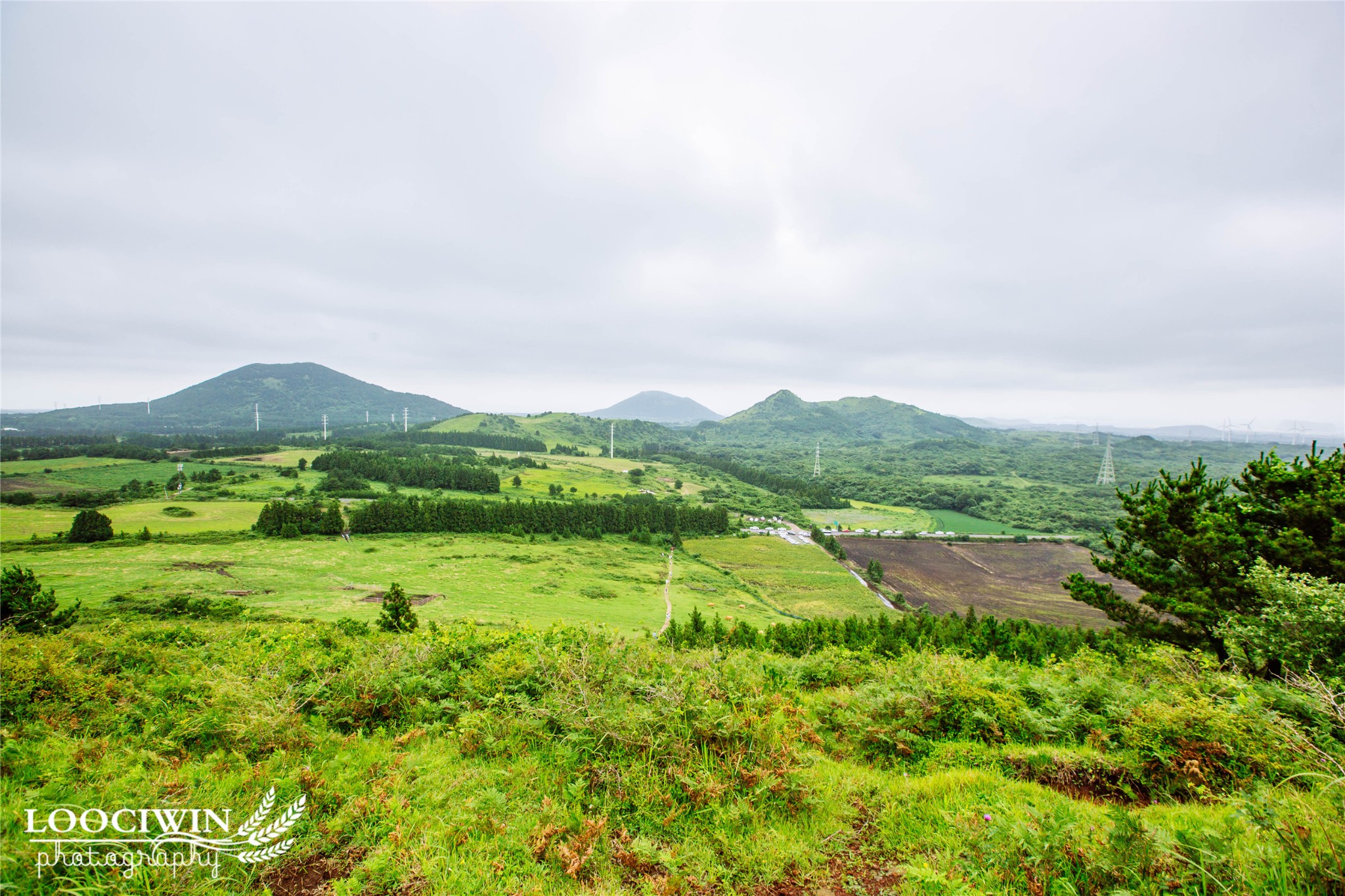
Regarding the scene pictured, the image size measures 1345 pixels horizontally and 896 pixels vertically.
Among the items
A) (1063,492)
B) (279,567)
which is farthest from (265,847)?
(1063,492)

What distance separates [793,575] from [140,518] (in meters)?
103

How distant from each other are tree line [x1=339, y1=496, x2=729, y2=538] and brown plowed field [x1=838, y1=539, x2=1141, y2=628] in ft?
108

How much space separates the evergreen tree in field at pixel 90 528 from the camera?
208 feet

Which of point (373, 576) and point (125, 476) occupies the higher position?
point (125, 476)

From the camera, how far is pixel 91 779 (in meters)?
5.15

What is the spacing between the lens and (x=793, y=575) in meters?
71.9

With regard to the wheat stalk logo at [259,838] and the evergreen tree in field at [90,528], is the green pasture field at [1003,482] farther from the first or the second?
the evergreen tree in field at [90,528]

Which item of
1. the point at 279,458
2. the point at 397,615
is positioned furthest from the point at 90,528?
the point at 279,458

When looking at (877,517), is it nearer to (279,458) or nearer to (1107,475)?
(1107,475)

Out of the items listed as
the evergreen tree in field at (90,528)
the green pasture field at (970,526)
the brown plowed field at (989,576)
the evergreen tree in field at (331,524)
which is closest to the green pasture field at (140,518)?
the evergreen tree in field at (90,528)

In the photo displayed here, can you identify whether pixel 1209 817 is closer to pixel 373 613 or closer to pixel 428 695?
pixel 428 695

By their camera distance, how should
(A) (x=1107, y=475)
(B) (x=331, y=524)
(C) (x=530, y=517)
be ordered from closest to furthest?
1. (B) (x=331, y=524)
2. (C) (x=530, y=517)
3. (A) (x=1107, y=475)

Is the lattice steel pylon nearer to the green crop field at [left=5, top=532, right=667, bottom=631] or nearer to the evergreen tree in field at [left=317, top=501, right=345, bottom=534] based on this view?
the green crop field at [left=5, top=532, right=667, bottom=631]

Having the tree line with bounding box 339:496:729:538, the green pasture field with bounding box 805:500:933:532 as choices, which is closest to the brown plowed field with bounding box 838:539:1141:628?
the green pasture field with bounding box 805:500:933:532
